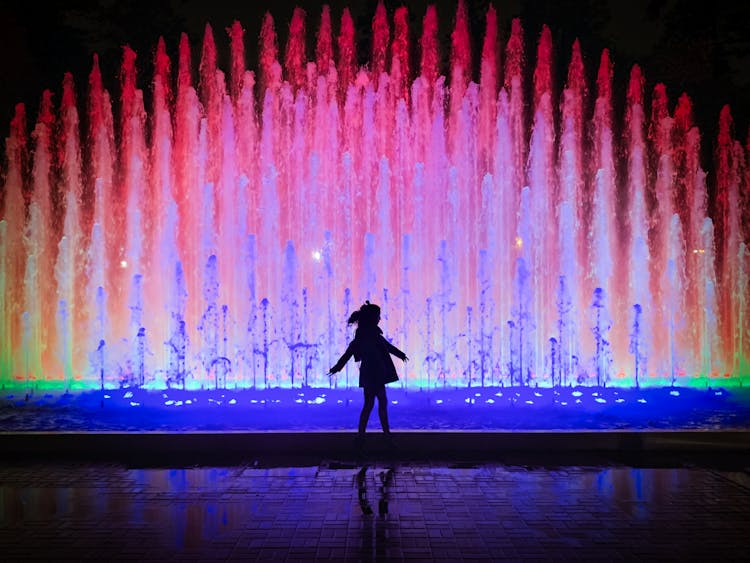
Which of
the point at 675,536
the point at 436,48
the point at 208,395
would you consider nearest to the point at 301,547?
the point at 675,536

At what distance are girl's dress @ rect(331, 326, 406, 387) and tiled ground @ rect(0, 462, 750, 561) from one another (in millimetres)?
848

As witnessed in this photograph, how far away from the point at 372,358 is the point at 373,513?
2.08 metres

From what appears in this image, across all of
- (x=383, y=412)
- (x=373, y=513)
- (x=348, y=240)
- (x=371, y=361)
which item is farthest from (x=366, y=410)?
(x=348, y=240)

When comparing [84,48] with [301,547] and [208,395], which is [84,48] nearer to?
[208,395]

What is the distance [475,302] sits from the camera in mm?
15906

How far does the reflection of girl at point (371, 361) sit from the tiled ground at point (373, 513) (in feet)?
1.99

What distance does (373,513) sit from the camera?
4.99 metres

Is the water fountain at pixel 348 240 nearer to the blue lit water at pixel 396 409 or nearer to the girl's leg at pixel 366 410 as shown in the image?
the blue lit water at pixel 396 409

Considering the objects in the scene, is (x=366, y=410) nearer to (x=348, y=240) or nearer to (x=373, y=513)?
(x=373, y=513)

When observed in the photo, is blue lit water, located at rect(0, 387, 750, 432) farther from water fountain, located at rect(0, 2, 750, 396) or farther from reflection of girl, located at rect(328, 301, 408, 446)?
water fountain, located at rect(0, 2, 750, 396)

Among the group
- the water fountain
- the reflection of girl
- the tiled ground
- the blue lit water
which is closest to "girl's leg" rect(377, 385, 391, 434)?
the reflection of girl

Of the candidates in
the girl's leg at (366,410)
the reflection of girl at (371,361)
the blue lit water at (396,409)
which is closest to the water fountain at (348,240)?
the blue lit water at (396,409)

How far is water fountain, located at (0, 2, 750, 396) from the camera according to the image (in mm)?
14570

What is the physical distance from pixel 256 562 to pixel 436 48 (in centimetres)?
1561
